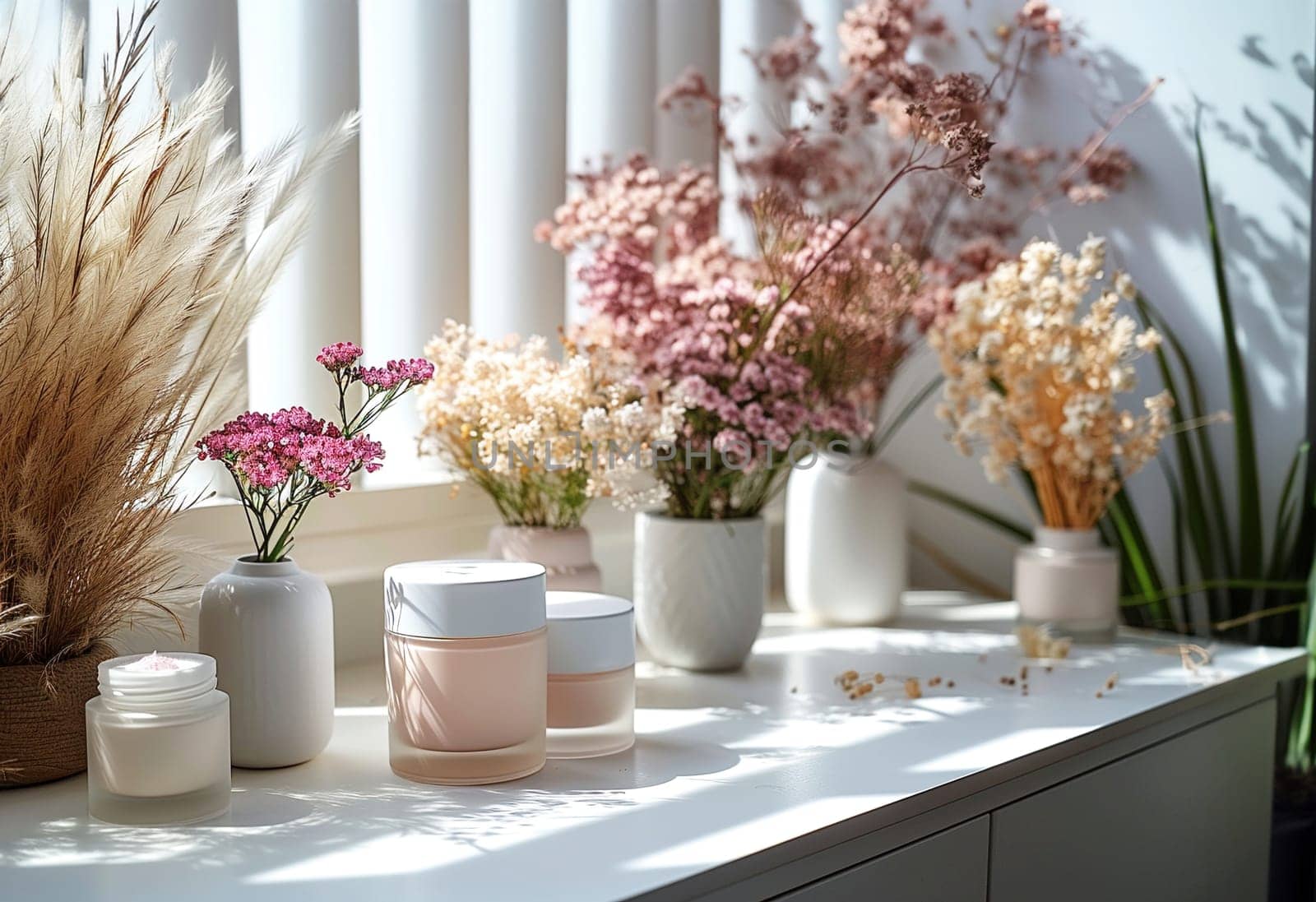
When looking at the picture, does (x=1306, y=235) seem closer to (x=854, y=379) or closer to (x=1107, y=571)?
(x=1107, y=571)

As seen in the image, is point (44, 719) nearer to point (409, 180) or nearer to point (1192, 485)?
point (409, 180)

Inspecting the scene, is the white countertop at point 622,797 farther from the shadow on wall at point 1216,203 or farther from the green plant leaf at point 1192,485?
the shadow on wall at point 1216,203

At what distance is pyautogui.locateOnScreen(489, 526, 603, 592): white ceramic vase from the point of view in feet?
4.21

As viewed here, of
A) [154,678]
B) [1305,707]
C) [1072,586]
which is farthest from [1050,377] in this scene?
[154,678]

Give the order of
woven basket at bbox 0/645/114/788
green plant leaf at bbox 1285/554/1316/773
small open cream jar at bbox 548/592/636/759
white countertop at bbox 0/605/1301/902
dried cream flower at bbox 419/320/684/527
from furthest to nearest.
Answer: green plant leaf at bbox 1285/554/1316/773
dried cream flower at bbox 419/320/684/527
small open cream jar at bbox 548/592/636/759
woven basket at bbox 0/645/114/788
white countertop at bbox 0/605/1301/902

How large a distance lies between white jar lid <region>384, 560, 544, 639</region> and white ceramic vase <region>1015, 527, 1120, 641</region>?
691 mm

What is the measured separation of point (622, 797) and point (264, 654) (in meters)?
0.28

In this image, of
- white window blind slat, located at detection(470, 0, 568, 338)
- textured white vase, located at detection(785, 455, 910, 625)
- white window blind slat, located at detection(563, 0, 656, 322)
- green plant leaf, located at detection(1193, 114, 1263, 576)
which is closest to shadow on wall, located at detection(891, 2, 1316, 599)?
green plant leaf, located at detection(1193, 114, 1263, 576)

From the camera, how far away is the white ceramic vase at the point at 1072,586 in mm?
1458

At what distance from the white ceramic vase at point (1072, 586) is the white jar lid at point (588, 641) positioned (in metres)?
0.59

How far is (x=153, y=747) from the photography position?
867 mm

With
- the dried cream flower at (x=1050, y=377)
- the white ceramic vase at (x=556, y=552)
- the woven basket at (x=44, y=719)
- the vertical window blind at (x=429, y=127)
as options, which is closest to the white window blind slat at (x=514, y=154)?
the vertical window blind at (x=429, y=127)

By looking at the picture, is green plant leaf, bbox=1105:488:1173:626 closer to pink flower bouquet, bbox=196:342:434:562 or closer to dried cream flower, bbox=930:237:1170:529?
dried cream flower, bbox=930:237:1170:529

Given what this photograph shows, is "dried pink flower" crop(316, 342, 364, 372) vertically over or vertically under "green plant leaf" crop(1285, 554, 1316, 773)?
over
